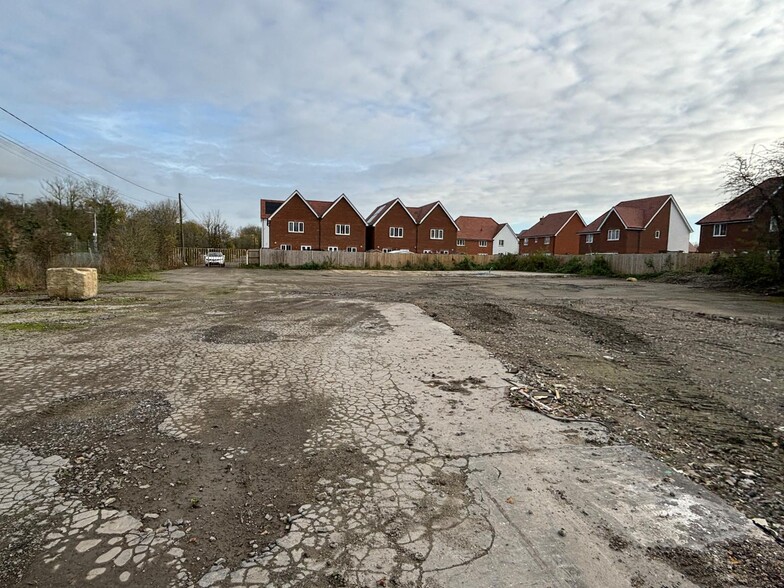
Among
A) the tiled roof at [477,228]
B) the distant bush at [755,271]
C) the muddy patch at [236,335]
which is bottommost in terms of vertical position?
the muddy patch at [236,335]

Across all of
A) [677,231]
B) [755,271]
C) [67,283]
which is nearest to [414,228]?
[677,231]

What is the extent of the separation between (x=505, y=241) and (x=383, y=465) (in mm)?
73276

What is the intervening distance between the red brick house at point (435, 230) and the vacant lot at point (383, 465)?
46229 millimetres

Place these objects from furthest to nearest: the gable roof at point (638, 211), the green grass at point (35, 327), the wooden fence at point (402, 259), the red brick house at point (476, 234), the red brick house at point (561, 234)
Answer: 1. the red brick house at point (476, 234)
2. the red brick house at point (561, 234)
3. the gable roof at point (638, 211)
4. the wooden fence at point (402, 259)
5. the green grass at point (35, 327)

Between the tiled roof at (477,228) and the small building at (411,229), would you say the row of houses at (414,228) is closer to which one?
the small building at (411,229)

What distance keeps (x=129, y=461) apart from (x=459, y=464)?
94.5 inches

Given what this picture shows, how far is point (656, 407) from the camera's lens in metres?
4.29

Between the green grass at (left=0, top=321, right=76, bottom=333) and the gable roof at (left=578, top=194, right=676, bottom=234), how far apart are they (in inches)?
2101

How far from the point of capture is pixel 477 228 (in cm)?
7294

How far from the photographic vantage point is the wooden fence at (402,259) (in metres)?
30.6

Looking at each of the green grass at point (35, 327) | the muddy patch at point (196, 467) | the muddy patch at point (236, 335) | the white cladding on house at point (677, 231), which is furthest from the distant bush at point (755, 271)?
the white cladding on house at point (677, 231)

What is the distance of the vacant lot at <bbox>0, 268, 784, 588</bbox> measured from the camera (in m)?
2.09

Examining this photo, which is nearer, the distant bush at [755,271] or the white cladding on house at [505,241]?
the distant bush at [755,271]

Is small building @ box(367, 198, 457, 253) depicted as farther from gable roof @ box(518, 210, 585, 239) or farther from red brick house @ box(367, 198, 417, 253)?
gable roof @ box(518, 210, 585, 239)
